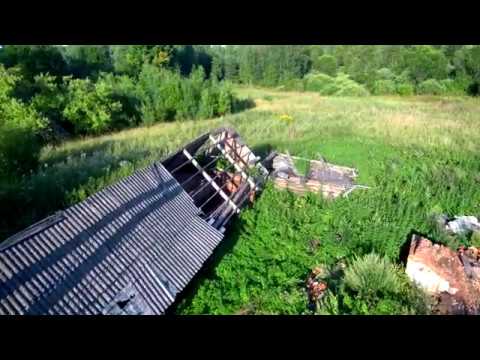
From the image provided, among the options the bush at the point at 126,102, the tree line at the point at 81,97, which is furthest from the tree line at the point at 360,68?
the bush at the point at 126,102

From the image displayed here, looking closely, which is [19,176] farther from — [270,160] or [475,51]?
[475,51]

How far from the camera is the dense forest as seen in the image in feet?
46.0

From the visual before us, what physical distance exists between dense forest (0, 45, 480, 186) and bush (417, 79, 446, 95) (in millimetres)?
86

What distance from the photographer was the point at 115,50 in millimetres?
32250

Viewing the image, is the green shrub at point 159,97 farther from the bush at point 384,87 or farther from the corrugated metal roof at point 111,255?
the bush at point 384,87

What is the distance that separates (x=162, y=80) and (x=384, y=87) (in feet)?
68.6

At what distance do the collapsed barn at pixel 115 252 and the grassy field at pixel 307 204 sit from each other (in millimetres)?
606

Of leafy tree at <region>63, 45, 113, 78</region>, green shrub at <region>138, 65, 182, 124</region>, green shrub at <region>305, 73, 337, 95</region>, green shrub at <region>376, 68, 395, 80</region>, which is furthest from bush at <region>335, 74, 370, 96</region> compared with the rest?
leafy tree at <region>63, 45, 113, 78</region>

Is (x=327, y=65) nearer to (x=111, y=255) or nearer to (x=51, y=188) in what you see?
(x=51, y=188)

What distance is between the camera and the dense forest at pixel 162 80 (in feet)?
46.0

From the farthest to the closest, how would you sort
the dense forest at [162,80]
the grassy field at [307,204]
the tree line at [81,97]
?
the dense forest at [162,80] < the tree line at [81,97] < the grassy field at [307,204]

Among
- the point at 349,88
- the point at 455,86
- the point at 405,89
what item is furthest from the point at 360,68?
the point at 455,86
